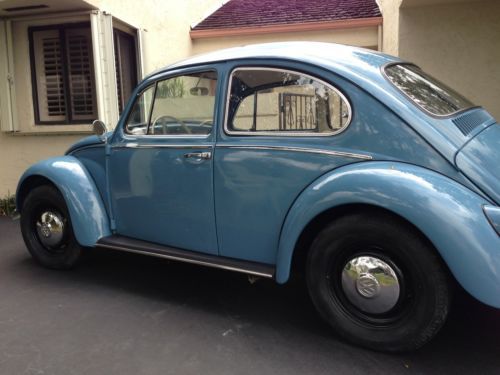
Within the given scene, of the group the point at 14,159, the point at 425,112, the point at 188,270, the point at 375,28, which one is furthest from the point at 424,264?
the point at 375,28

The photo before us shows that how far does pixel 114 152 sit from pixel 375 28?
6.96 m

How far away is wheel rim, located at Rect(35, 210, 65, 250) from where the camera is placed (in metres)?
4.19

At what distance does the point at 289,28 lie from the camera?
931 centimetres

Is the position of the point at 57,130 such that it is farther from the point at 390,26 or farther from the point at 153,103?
the point at 390,26

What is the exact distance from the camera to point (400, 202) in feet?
8.27

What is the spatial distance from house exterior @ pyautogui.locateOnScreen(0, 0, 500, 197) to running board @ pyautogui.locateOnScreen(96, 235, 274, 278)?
365 centimetres

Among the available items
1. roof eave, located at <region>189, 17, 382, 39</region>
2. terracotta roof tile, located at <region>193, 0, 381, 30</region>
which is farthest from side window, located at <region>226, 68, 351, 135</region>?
terracotta roof tile, located at <region>193, 0, 381, 30</region>

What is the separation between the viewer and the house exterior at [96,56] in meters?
6.85

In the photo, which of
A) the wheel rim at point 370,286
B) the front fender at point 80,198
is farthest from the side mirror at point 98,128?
the wheel rim at point 370,286

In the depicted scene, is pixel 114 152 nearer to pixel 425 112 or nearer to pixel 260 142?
pixel 260 142

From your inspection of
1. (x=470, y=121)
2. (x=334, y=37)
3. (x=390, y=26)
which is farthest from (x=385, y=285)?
(x=334, y=37)

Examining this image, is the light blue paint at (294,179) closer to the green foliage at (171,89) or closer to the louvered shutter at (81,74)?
the green foliage at (171,89)

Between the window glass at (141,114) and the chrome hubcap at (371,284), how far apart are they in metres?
2.01

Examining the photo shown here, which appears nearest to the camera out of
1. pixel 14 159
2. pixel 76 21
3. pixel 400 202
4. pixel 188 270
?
pixel 400 202
